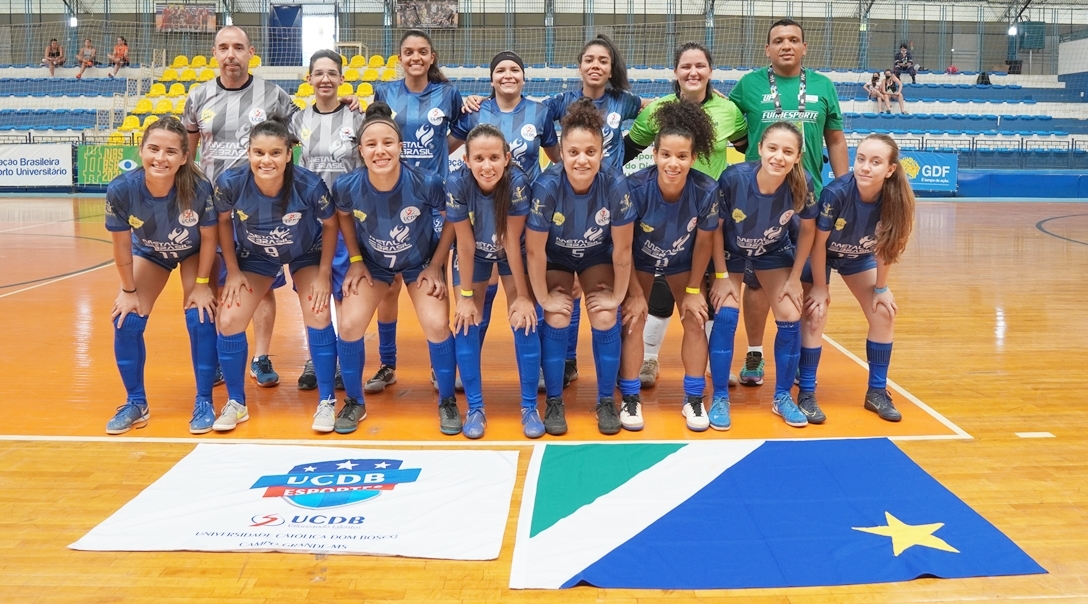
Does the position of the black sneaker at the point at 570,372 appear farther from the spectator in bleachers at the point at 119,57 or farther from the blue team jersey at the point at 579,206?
the spectator in bleachers at the point at 119,57

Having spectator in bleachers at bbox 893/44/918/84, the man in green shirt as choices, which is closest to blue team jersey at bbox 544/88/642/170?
the man in green shirt

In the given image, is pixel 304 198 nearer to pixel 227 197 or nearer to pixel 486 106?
pixel 227 197

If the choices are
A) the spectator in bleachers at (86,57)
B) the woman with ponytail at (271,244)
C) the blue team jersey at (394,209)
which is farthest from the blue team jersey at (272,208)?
the spectator in bleachers at (86,57)

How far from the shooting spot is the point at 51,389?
405 centimetres

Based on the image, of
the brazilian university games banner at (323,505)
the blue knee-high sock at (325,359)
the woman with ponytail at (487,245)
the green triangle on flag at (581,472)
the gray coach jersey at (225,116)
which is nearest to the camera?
the brazilian university games banner at (323,505)

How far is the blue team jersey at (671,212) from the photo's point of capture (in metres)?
3.42

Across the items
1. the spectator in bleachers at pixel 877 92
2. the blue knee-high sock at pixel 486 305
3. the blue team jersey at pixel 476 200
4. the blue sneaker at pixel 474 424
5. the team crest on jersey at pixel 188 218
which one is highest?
the spectator in bleachers at pixel 877 92

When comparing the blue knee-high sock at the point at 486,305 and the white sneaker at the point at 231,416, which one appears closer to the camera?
the white sneaker at the point at 231,416

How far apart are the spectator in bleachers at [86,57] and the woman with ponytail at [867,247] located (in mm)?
19449

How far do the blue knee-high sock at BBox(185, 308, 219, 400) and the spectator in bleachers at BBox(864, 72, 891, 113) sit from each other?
1716 cm

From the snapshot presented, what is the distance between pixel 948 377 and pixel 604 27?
17914mm

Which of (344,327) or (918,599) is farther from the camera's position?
(344,327)

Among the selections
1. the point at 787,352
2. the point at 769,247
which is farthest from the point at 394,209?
the point at 787,352

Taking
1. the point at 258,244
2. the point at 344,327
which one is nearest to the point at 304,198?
the point at 258,244
